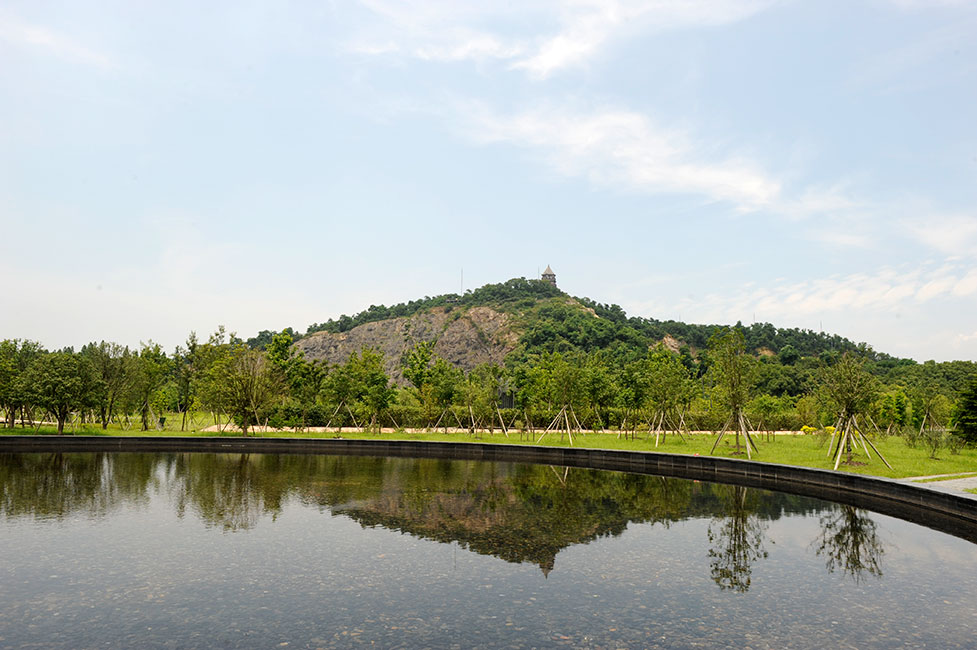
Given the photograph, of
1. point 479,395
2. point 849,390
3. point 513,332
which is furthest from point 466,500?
point 513,332

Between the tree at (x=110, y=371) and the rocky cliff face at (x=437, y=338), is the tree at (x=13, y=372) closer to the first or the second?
the tree at (x=110, y=371)

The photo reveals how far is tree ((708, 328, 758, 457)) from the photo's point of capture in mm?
32188

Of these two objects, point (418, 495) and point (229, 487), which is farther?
point (229, 487)

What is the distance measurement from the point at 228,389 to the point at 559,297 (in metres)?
142

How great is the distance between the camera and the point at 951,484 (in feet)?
64.5

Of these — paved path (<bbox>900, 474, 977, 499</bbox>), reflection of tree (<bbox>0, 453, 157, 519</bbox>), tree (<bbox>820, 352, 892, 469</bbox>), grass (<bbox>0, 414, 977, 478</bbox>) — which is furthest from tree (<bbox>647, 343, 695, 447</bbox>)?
reflection of tree (<bbox>0, 453, 157, 519</bbox>)

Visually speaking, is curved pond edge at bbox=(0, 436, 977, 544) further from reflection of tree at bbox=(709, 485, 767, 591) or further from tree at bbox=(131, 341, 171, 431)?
tree at bbox=(131, 341, 171, 431)

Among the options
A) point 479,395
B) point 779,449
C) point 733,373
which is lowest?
point 779,449

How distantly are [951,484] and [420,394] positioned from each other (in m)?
40.5

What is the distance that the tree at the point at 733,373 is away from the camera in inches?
1267

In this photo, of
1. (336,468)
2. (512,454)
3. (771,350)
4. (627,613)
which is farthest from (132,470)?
(771,350)

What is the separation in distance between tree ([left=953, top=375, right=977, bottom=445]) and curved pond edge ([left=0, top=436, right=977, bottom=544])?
15.5 metres

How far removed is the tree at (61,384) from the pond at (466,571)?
2408cm

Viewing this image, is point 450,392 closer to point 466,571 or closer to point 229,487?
point 229,487
